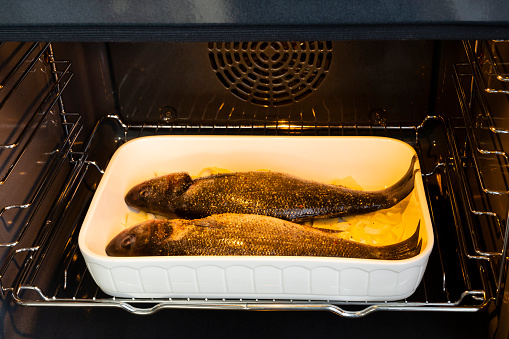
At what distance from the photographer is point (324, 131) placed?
57.6 inches

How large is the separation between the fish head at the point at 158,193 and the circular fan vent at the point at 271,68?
240mm

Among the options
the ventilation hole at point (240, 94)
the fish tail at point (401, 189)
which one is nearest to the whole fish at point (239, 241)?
the fish tail at point (401, 189)

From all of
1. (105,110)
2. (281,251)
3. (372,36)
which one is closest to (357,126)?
(281,251)

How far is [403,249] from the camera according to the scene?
43.8 inches

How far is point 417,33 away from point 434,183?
0.66 m

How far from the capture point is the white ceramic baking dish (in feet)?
3.47

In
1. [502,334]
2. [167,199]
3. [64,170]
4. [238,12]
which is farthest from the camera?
[64,170]

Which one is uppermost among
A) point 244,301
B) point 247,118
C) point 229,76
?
point 229,76

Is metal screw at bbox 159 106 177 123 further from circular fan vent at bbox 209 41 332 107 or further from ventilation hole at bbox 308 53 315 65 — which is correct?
ventilation hole at bbox 308 53 315 65

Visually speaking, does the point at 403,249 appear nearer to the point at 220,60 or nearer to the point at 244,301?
the point at 244,301

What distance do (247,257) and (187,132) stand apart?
0.50 meters

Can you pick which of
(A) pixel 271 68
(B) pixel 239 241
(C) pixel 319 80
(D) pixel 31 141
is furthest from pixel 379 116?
(D) pixel 31 141

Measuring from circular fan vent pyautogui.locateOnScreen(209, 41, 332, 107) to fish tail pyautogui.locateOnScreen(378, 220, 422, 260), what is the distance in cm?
42

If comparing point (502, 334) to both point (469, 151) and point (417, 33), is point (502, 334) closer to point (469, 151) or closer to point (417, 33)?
point (469, 151)
